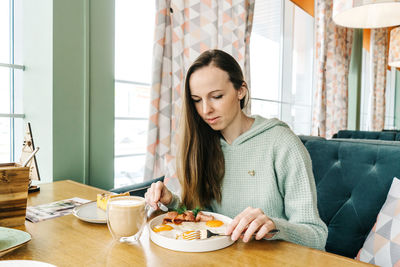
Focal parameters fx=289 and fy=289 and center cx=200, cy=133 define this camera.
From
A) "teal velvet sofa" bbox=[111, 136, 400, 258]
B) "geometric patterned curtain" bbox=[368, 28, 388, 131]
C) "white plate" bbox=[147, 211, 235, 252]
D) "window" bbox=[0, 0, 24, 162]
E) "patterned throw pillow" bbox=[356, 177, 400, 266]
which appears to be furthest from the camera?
"geometric patterned curtain" bbox=[368, 28, 388, 131]

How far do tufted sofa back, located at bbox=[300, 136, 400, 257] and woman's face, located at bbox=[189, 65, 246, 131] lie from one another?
65cm

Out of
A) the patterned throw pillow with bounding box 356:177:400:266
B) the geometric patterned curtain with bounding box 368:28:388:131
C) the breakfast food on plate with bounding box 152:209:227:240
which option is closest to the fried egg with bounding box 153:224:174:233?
the breakfast food on plate with bounding box 152:209:227:240

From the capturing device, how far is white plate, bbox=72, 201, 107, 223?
87 cm

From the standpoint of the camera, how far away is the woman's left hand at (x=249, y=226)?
27.5 inches

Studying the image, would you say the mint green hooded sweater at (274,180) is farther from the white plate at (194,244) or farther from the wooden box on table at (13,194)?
the wooden box on table at (13,194)

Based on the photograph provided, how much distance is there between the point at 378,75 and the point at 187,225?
23.6 feet

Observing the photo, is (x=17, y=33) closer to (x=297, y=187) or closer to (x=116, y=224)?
(x=116, y=224)

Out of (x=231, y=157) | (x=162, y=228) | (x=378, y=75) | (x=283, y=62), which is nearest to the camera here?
(x=162, y=228)

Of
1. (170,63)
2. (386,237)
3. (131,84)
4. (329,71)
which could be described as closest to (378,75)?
(329,71)

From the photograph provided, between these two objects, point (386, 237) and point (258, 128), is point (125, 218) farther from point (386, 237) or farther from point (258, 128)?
point (386, 237)

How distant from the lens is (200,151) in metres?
1.25

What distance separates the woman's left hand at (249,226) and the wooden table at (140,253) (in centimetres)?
4

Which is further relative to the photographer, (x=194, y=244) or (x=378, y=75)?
(x=378, y=75)

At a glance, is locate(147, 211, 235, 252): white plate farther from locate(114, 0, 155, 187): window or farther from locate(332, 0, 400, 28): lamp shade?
locate(332, 0, 400, 28): lamp shade
